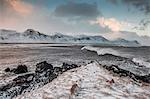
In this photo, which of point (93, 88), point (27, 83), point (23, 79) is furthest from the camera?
point (23, 79)

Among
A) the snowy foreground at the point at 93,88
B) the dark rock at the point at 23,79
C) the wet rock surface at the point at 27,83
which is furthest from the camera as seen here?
the dark rock at the point at 23,79

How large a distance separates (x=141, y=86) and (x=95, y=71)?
159 centimetres

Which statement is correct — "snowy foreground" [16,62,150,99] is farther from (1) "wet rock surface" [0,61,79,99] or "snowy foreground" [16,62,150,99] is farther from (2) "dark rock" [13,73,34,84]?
(2) "dark rock" [13,73,34,84]

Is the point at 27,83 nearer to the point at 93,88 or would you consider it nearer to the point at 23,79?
→ the point at 23,79

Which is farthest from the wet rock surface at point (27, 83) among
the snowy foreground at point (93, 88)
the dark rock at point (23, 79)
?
the snowy foreground at point (93, 88)

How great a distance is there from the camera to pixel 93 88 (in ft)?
22.5

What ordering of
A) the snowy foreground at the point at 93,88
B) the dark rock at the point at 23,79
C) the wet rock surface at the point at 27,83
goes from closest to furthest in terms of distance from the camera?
the snowy foreground at the point at 93,88, the wet rock surface at the point at 27,83, the dark rock at the point at 23,79

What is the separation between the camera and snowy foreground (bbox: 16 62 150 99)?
649cm

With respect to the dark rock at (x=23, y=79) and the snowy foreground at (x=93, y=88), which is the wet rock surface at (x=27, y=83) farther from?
the snowy foreground at (x=93, y=88)

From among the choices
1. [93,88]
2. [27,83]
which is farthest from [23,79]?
[93,88]

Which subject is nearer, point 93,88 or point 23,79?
point 93,88

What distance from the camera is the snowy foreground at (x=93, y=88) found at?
649cm

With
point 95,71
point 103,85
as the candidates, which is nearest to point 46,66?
point 95,71

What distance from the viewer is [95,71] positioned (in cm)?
827
